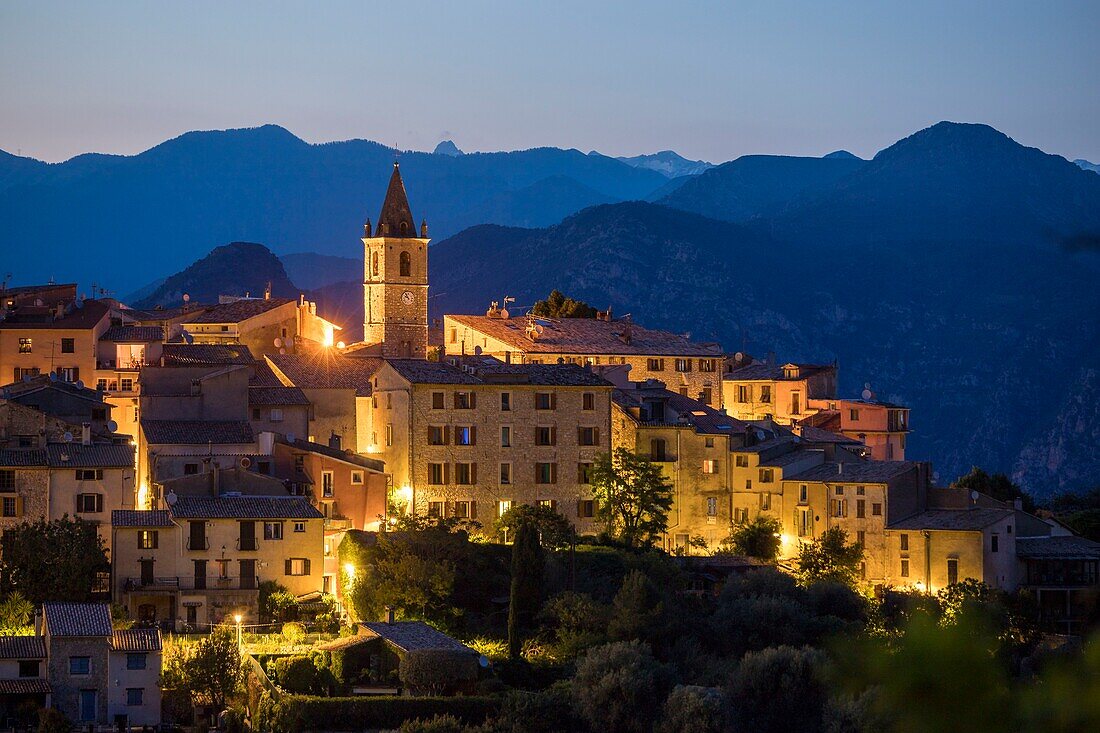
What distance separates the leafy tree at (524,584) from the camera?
46.9m

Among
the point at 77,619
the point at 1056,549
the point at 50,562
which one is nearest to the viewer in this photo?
the point at 77,619

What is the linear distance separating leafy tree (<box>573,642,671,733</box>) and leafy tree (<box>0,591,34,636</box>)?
13.9 m

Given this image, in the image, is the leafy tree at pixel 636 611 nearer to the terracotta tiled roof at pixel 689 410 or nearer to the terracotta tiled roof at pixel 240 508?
the terracotta tiled roof at pixel 240 508

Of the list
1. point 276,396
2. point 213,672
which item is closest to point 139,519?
point 213,672

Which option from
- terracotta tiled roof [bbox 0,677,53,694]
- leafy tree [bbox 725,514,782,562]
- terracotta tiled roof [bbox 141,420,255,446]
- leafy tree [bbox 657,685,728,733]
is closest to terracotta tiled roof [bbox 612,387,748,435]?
leafy tree [bbox 725,514,782,562]

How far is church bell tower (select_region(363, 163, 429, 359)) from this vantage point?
3538 inches

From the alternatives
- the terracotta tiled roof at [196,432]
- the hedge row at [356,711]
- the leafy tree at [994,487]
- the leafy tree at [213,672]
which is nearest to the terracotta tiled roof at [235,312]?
the terracotta tiled roof at [196,432]

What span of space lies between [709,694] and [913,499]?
68.7 feet

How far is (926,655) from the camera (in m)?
4.95

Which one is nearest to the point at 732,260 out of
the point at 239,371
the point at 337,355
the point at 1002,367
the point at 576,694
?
the point at 1002,367

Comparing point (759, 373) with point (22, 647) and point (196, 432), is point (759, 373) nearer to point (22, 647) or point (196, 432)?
point (196, 432)

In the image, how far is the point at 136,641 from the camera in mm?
40938

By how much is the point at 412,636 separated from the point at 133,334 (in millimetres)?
29553

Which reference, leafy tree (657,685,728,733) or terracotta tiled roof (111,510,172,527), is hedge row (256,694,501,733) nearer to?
leafy tree (657,685,728,733)
